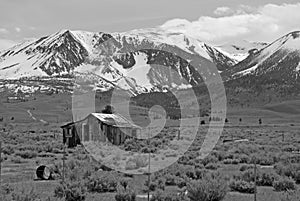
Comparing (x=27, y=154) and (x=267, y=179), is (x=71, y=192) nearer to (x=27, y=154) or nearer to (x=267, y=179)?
(x=267, y=179)

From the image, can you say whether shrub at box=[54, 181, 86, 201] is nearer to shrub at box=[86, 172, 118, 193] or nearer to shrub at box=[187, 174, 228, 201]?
shrub at box=[86, 172, 118, 193]

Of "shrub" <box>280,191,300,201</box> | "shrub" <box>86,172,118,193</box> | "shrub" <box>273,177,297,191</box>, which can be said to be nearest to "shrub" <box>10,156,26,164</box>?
"shrub" <box>86,172,118,193</box>

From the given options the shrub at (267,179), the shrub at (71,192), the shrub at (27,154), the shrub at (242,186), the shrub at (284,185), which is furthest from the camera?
the shrub at (27,154)

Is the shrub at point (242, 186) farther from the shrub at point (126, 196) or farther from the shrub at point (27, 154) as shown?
the shrub at point (27, 154)

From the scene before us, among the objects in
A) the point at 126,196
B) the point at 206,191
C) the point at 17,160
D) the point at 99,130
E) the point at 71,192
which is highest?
the point at 99,130

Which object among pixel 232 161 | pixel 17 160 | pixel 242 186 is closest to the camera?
pixel 242 186

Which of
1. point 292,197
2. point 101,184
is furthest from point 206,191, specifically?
point 101,184

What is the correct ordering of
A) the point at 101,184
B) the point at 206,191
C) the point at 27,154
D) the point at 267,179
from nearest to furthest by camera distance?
the point at 206,191 → the point at 101,184 → the point at 267,179 → the point at 27,154

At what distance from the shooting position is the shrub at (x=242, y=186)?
20.7m

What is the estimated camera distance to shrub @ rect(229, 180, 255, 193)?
67.8 feet

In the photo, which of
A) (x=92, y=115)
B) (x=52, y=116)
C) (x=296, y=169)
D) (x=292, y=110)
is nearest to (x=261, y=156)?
(x=296, y=169)

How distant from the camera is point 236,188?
2098 centimetres

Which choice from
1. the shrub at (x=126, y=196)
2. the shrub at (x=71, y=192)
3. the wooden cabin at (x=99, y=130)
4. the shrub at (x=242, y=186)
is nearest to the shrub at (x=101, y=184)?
the shrub at (x=71, y=192)

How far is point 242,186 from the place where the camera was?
20750 mm
